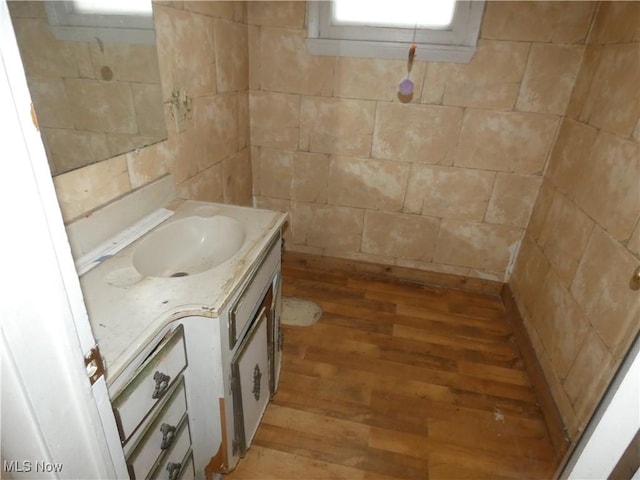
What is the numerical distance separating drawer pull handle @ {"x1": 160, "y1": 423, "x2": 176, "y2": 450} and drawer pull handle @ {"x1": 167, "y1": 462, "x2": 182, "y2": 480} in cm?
8

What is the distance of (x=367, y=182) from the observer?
8.00 feet

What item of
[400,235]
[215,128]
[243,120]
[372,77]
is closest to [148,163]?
[215,128]

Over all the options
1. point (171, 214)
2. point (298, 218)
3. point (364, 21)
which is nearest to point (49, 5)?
point (171, 214)

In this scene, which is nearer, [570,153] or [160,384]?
[160,384]

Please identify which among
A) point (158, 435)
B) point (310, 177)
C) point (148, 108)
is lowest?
point (158, 435)

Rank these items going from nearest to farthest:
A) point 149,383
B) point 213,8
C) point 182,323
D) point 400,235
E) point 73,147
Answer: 1. point 149,383
2. point 182,323
3. point 73,147
4. point 213,8
5. point 400,235

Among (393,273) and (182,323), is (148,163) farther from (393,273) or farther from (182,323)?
(393,273)

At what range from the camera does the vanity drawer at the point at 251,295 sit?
1.05 metres

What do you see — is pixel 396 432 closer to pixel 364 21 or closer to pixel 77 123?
pixel 77 123

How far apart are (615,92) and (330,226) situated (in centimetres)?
173

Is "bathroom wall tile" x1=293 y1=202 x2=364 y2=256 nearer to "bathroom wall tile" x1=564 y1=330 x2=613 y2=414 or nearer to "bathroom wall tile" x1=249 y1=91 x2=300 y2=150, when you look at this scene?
"bathroom wall tile" x1=249 y1=91 x2=300 y2=150

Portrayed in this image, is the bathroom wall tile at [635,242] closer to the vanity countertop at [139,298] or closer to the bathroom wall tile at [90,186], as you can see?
the vanity countertop at [139,298]

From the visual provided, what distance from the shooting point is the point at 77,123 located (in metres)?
1.08

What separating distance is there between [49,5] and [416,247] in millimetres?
2285
